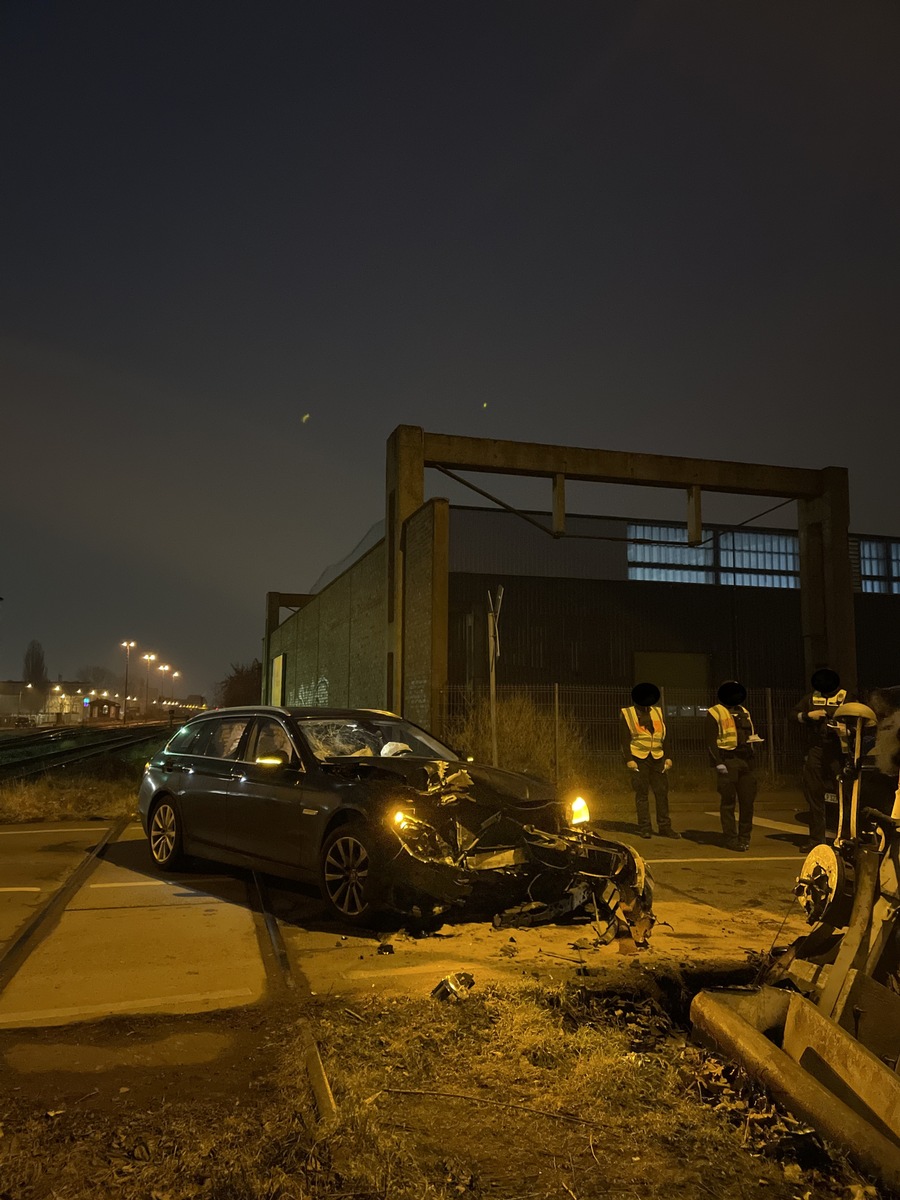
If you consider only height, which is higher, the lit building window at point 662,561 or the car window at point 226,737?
the lit building window at point 662,561

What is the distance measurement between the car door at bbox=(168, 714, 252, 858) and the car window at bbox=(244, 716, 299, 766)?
0.14 m

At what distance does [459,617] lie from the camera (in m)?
27.5

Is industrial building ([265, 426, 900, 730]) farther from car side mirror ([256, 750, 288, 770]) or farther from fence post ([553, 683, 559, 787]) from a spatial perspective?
car side mirror ([256, 750, 288, 770])

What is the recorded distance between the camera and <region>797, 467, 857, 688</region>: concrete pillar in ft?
65.4

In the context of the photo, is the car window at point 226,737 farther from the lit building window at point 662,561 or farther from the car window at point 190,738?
the lit building window at point 662,561

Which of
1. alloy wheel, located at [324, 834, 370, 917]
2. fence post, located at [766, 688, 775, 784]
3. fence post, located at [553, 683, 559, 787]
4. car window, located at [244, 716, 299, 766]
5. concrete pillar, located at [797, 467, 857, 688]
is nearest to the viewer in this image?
alloy wheel, located at [324, 834, 370, 917]

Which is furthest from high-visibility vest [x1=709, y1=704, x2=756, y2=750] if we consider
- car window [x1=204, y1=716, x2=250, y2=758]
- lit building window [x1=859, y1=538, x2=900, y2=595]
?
lit building window [x1=859, y1=538, x2=900, y2=595]

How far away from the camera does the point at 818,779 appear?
9.34 meters

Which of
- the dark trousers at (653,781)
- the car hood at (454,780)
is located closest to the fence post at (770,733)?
the dark trousers at (653,781)

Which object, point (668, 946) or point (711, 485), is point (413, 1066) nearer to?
point (668, 946)

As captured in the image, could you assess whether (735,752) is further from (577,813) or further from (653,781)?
(577,813)

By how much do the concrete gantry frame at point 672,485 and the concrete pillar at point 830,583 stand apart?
0.07 ft

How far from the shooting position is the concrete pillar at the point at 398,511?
1731 centimetres

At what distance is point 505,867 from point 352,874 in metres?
1.00
